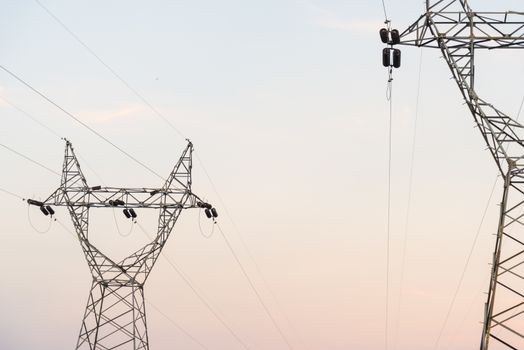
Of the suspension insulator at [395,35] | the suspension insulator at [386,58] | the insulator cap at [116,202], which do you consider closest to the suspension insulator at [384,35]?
the suspension insulator at [395,35]

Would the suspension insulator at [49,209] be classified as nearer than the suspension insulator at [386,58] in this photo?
No

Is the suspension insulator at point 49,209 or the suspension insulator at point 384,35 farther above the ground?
the suspension insulator at point 49,209

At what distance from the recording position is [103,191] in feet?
187

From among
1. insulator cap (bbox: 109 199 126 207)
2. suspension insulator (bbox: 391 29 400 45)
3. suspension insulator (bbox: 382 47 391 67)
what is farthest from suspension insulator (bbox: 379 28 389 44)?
insulator cap (bbox: 109 199 126 207)

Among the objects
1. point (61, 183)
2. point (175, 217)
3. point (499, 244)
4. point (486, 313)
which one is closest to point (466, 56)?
point (499, 244)

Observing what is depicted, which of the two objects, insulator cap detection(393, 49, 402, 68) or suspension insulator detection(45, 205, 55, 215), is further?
suspension insulator detection(45, 205, 55, 215)

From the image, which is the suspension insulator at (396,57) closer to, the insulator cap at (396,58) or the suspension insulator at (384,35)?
the insulator cap at (396,58)

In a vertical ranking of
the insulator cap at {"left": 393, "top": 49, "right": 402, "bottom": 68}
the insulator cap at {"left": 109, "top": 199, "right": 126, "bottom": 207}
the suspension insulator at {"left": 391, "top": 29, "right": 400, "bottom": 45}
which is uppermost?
the insulator cap at {"left": 109, "top": 199, "right": 126, "bottom": 207}

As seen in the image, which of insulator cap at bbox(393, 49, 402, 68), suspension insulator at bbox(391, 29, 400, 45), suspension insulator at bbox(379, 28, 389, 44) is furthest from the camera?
suspension insulator at bbox(379, 28, 389, 44)

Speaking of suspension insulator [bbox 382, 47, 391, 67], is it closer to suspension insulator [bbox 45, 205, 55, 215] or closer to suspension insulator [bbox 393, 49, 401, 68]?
suspension insulator [bbox 393, 49, 401, 68]

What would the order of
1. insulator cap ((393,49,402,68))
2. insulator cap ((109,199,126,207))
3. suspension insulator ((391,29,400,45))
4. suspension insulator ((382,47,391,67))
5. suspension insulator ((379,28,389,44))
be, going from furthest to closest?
insulator cap ((109,199,126,207))
suspension insulator ((379,28,389,44))
suspension insulator ((391,29,400,45))
suspension insulator ((382,47,391,67))
insulator cap ((393,49,402,68))

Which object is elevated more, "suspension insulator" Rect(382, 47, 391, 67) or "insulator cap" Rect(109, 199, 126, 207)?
"insulator cap" Rect(109, 199, 126, 207)

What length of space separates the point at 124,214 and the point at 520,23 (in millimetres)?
27092

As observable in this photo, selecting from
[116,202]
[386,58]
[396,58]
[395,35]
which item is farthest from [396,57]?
[116,202]
